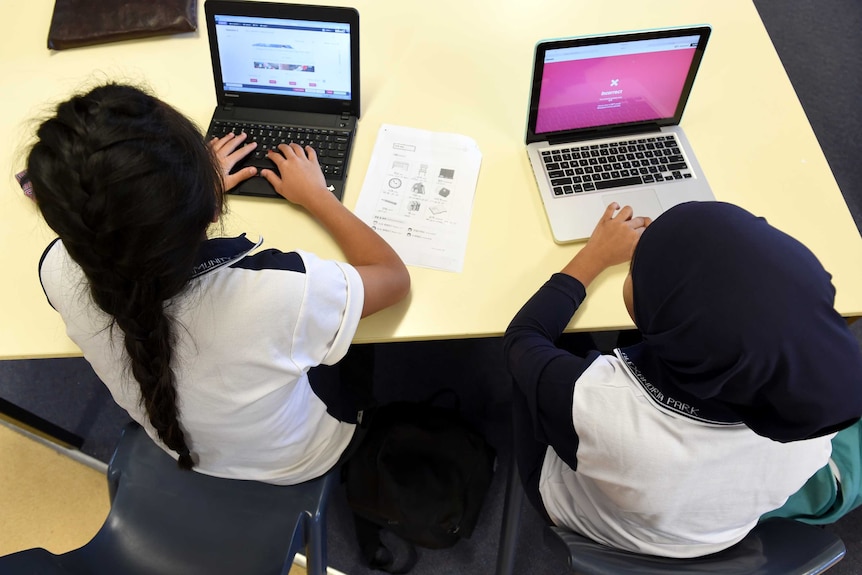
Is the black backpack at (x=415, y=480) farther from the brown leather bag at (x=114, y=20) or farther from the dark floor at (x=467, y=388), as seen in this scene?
the brown leather bag at (x=114, y=20)

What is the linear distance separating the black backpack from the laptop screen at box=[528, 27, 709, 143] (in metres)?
0.69

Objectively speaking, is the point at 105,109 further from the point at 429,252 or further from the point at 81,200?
the point at 429,252

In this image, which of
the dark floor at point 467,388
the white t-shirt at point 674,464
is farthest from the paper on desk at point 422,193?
the dark floor at point 467,388

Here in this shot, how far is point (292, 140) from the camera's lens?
1.23 meters

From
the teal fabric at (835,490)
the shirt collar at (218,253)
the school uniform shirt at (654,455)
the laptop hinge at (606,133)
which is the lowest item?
the teal fabric at (835,490)

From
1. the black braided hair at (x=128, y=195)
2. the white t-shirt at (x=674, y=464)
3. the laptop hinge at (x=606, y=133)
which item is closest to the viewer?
the black braided hair at (x=128, y=195)

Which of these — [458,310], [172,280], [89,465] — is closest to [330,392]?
[458,310]

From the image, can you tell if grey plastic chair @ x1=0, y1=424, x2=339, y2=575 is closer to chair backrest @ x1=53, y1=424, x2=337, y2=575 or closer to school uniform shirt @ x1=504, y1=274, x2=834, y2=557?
chair backrest @ x1=53, y1=424, x2=337, y2=575

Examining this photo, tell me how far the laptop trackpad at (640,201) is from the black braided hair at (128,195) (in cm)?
71

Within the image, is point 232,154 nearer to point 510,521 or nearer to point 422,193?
point 422,193

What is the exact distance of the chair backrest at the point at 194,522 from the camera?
1039 mm

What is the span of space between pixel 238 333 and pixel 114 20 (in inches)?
37.8

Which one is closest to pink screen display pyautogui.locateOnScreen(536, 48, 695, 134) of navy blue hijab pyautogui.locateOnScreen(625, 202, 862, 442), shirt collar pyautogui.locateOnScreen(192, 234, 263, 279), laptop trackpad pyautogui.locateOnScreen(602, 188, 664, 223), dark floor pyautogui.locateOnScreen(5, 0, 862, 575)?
laptop trackpad pyautogui.locateOnScreen(602, 188, 664, 223)

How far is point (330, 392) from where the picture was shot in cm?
113
